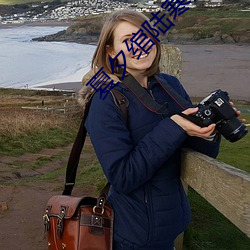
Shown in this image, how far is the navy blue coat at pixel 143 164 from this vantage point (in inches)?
75.3

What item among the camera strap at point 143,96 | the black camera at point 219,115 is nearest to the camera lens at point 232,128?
the black camera at point 219,115

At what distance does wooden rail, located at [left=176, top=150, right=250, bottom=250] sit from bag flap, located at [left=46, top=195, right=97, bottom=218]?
444mm

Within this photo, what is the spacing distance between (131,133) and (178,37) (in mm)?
64290

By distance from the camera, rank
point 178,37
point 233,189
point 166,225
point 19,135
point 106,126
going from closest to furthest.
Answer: point 233,189 < point 106,126 < point 166,225 < point 19,135 < point 178,37

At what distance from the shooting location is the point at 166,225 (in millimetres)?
2080

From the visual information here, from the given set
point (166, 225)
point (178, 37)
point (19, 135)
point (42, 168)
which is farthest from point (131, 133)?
point (178, 37)

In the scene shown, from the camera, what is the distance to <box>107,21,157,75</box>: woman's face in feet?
6.79

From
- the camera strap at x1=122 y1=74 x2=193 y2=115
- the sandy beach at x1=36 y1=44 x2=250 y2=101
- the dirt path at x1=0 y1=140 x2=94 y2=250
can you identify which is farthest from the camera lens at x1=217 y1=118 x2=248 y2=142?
the sandy beach at x1=36 y1=44 x2=250 y2=101

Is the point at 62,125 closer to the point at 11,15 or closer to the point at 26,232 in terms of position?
the point at 26,232

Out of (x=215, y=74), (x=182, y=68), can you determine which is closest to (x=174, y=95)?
(x=215, y=74)

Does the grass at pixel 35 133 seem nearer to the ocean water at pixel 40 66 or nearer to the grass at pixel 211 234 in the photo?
the grass at pixel 211 234

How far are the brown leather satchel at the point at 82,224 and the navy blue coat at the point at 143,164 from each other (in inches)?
1.7

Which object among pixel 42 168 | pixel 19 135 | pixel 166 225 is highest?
pixel 166 225

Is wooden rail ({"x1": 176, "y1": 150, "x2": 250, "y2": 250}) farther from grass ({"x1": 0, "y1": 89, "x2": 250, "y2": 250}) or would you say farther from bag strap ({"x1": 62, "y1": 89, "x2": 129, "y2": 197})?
grass ({"x1": 0, "y1": 89, "x2": 250, "y2": 250})
